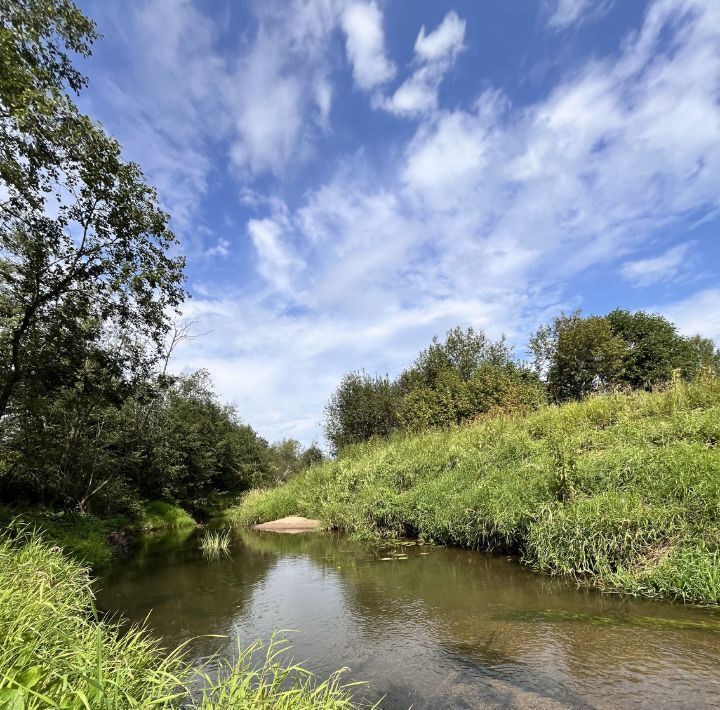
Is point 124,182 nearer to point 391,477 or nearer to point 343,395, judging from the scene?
point 391,477

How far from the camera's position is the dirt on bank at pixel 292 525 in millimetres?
19672

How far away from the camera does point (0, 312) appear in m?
13.2

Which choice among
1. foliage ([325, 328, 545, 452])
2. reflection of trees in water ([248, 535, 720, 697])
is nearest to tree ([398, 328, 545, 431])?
foliage ([325, 328, 545, 452])

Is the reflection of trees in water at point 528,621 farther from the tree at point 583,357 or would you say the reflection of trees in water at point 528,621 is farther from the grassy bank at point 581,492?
the tree at point 583,357

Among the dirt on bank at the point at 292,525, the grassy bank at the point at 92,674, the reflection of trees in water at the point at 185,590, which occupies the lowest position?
the reflection of trees in water at the point at 185,590

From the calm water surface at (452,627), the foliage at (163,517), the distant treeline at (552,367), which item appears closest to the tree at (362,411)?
the distant treeline at (552,367)

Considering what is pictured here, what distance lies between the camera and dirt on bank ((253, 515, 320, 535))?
64.5 feet

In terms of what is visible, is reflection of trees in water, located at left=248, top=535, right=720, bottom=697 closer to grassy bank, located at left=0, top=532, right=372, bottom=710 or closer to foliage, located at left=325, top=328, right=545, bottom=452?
grassy bank, located at left=0, top=532, right=372, bottom=710

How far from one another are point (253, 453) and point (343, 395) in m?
11.0

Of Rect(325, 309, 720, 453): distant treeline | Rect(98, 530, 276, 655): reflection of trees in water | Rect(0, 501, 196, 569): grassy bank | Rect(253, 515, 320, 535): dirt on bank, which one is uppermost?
Rect(325, 309, 720, 453): distant treeline

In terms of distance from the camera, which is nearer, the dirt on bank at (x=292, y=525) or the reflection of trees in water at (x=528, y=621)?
the reflection of trees in water at (x=528, y=621)

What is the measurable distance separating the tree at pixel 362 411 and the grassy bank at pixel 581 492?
45.5ft

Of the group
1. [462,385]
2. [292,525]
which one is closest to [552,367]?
[462,385]

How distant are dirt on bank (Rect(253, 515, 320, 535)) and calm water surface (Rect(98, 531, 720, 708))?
7215 millimetres
